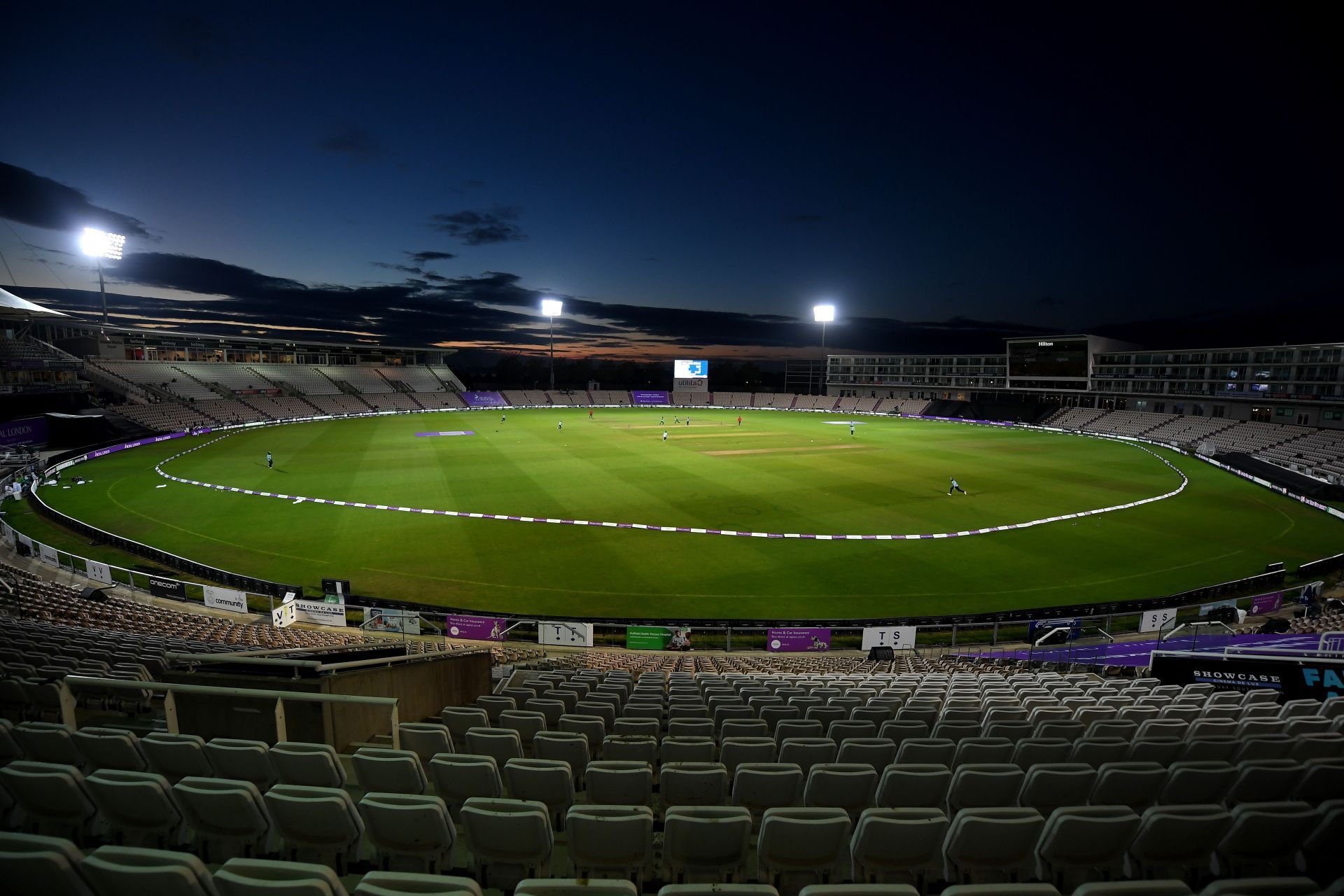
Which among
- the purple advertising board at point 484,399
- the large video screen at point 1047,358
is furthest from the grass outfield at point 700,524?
the purple advertising board at point 484,399

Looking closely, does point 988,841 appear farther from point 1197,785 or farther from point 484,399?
point 484,399

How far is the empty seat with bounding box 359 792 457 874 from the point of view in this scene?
3900mm

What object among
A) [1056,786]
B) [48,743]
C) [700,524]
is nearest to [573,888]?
[1056,786]

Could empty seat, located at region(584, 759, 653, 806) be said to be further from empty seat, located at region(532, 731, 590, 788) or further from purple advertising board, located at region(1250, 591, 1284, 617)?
purple advertising board, located at region(1250, 591, 1284, 617)

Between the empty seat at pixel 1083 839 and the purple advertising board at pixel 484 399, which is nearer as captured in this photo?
the empty seat at pixel 1083 839

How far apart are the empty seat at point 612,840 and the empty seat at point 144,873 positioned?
1.88 metres

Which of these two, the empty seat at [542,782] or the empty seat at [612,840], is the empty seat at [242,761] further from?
the empty seat at [612,840]

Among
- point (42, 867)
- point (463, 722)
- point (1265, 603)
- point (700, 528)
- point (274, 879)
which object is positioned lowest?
point (1265, 603)

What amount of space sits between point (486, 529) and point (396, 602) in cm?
953

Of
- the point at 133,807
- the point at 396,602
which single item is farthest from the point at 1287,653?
the point at 396,602

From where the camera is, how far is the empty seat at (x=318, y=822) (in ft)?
12.9

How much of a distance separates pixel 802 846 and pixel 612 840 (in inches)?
48.0

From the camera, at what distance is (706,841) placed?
3.97 metres

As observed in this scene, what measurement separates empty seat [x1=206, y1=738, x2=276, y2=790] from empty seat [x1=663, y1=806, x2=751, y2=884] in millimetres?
3385
